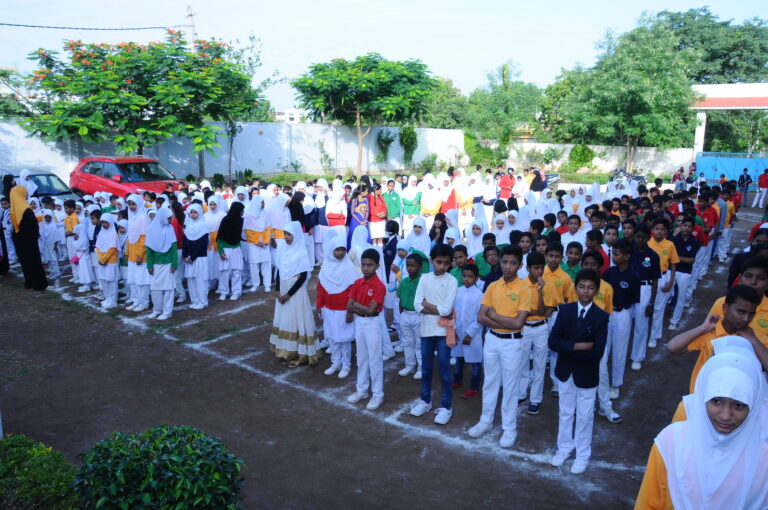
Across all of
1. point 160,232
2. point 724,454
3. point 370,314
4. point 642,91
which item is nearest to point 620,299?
point 370,314

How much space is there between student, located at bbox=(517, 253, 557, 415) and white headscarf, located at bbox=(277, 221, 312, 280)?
9.43 feet

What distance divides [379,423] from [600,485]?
2121 millimetres

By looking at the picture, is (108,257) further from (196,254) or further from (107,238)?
(196,254)

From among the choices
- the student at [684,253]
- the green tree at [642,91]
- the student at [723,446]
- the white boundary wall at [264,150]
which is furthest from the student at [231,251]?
the green tree at [642,91]

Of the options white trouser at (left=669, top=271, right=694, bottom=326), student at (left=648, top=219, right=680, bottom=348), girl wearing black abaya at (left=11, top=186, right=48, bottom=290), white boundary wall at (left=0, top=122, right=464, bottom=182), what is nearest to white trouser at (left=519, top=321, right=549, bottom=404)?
student at (left=648, top=219, right=680, bottom=348)

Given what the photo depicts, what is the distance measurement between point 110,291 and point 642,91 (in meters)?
26.2

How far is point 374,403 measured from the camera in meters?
6.13

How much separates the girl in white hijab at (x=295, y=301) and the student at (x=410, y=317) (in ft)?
3.94

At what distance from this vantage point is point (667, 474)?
7.81 ft

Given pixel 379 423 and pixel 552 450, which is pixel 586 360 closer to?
pixel 552 450

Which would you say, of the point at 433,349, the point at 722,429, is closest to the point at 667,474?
the point at 722,429

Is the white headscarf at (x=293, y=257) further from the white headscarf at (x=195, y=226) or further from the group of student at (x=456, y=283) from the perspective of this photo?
the white headscarf at (x=195, y=226)

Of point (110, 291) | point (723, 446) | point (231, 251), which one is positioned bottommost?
point (110, 291)

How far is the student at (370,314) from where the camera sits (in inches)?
239
